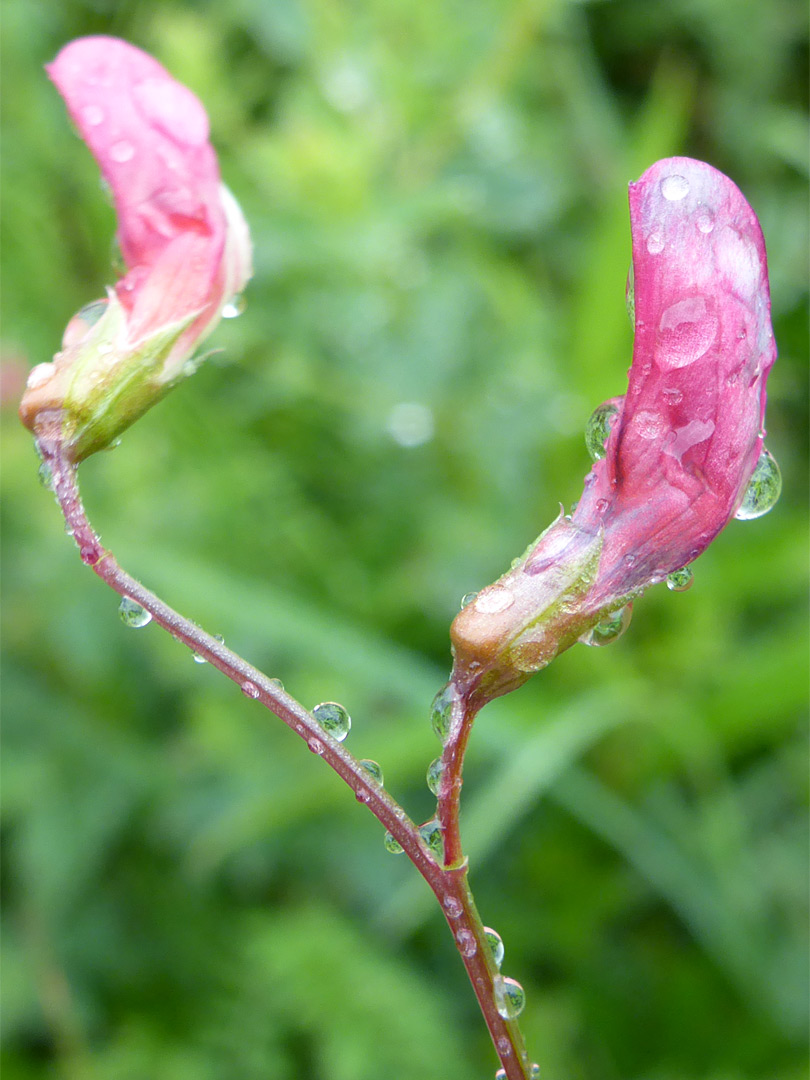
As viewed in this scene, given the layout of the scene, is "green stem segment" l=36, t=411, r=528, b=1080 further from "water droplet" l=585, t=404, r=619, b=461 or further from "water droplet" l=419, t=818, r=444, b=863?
"water droplet" l=585, t=404, r=619, b=461

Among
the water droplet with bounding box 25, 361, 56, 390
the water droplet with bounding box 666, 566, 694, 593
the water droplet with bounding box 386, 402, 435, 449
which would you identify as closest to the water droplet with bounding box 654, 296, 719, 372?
the water droplet with bounding box 666, 566, 694, 593

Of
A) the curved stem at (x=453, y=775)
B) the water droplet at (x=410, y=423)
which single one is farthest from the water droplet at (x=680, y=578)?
the water droplet at (x=410, y=423)

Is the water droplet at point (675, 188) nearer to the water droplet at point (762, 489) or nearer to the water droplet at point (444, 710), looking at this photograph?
the water droplet at point (762, 489)

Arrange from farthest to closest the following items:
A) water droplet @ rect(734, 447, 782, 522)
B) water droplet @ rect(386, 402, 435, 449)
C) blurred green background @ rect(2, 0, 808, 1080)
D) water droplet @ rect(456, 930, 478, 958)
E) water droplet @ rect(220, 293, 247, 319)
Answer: water droplet @ rect(386, 402, 435, 449) < blurred green background @ rect(2, 0, 808, 1080) < water droplet @ rect(220, 293, 247, 319) < water droplet @ rect(734, 447, 782, 522) < water droplet @ rect(456, 930, 478, 958)

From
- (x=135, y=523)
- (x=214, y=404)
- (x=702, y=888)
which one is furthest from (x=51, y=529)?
(x=702, y=888)

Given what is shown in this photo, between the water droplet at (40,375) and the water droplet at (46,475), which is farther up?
the water droplet at (40,375)

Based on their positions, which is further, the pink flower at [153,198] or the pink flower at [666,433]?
the pink flower at [153,198]

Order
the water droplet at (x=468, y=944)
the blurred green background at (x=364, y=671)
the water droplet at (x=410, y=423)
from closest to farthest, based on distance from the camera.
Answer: the water droplet at (x=468, y=944) → the blurred green background at (x=364, y=671) → the water droplet at (x=410, y=423)
